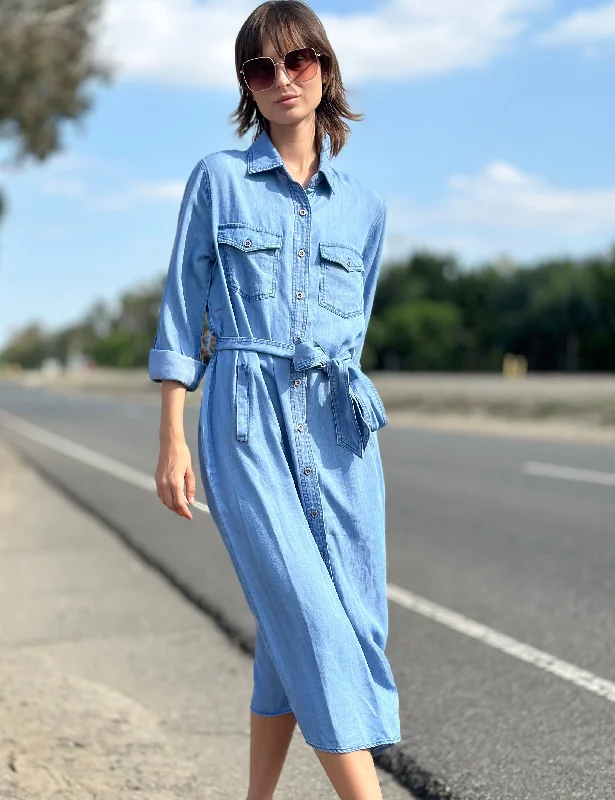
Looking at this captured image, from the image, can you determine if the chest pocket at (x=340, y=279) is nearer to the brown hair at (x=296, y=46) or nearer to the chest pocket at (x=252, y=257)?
the chest pocket at (x=252, y=257)

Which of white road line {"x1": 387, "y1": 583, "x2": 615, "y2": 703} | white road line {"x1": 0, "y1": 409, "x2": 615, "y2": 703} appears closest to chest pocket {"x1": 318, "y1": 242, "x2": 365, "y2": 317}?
white road line {"x1": 0, "y1": 409, "x2": 615, "y2": 703}

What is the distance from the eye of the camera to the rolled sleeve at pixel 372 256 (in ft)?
8.52

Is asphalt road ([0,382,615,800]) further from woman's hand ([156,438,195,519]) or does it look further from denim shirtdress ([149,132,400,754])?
woman's hand ([156,438,195,519])

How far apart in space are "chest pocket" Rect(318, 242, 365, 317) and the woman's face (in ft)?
1.05

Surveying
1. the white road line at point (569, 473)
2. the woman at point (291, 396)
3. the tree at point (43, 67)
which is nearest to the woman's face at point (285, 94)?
the woman at point (291, 396)

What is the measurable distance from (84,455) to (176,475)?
12.4m

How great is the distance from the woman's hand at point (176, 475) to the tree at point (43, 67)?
14.8 m

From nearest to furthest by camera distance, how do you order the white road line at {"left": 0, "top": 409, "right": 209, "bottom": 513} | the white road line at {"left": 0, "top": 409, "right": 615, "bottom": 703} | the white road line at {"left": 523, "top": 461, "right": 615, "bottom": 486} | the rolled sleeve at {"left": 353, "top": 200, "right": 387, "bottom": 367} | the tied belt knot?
the tied belt knot < the rolled sleeve at {"left": 353, "top": 200, "right": 387, "bottom": 367} < the white road line at {"left": 0, "top": 409, "right": 615, "bottom": 703} < the white road line at {"left": 523, "top": 461, "right": 615, "bottom": 486} < the white road line at {"left": 0, "top": 409, "right": 209, "bottom": 513}

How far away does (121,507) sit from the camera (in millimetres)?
9242

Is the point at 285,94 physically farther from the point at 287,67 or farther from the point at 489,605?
the point at 489,605

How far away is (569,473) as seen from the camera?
10914mm

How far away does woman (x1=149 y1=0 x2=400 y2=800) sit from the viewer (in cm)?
225

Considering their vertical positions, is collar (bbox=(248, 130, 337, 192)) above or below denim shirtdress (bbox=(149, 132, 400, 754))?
above

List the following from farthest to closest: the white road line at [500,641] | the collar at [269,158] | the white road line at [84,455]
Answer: the white road line at [84,455]
the white road line at [500,641]
the collar at [269,158]
